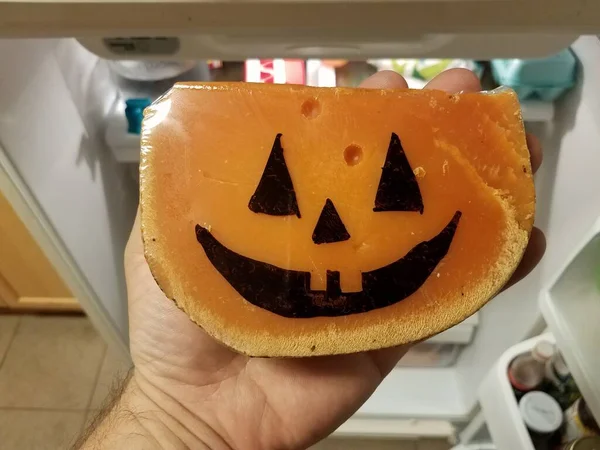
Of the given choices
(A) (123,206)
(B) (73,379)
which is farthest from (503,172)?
(B) (73,379)

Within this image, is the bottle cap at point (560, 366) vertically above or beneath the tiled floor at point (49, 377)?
above

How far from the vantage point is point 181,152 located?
1.48 feet

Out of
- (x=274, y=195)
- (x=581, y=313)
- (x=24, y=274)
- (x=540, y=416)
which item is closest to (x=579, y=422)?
(x=540, y=416)

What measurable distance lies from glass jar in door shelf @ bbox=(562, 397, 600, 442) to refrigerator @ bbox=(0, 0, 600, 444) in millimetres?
68

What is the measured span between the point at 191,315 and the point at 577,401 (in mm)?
576

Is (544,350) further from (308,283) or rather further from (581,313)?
(308,283)

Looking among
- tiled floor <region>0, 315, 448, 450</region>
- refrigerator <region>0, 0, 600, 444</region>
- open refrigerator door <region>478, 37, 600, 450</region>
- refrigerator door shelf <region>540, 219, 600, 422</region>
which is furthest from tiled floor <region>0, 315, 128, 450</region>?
refrigerator door shelf <region>540, 219, 600, 422</region>

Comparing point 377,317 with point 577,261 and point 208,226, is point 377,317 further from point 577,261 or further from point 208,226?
point 577,261

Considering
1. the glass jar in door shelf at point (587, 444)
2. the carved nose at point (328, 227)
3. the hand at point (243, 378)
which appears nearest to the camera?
the carved nose at point (328, 227)

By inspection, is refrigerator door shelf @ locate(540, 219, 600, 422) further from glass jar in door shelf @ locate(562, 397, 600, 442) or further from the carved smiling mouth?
the carved smiling mouth

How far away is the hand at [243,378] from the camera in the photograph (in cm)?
58

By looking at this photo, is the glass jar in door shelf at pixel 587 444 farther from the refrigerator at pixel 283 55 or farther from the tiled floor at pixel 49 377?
the tiled floor at pixel 49 377

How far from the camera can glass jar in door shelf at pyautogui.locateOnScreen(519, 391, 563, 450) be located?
2.50ft

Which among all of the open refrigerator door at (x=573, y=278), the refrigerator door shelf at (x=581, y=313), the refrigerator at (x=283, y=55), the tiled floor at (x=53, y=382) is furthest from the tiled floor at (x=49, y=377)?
the refrigerator door shelf at (x=581, y=313)
